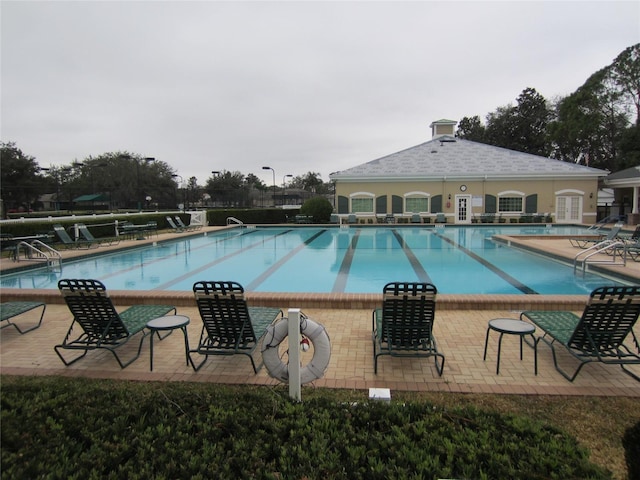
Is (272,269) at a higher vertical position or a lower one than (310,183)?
lower

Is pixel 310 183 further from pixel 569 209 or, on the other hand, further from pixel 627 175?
pixel 627 175

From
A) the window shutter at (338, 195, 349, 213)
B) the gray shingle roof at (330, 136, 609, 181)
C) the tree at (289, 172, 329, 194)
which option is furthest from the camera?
the tree at (289, 172, 329, 194)

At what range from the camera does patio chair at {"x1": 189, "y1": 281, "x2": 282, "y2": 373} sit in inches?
148

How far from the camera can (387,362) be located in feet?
13.4

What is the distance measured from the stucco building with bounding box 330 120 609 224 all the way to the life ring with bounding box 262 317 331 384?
22723 millimetres

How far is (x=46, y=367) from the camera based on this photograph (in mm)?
4043

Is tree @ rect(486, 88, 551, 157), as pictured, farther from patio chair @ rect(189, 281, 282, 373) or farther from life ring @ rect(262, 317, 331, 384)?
life ring @ rect(262, 317, 331, 384)

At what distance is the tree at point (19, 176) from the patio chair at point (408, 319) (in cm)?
3519

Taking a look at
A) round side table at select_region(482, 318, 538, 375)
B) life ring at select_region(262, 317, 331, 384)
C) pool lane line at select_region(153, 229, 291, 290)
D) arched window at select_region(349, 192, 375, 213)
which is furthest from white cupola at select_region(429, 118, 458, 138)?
life ring at select_region(262, 317, 331, 384)

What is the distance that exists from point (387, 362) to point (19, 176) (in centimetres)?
4038

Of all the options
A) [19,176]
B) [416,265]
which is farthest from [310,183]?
[416,265]

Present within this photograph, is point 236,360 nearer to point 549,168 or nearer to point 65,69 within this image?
point 65,69

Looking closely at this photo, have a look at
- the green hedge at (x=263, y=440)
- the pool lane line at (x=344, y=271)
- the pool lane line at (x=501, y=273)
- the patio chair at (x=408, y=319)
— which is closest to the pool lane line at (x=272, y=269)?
the pool lane line at (x=344, y=271)

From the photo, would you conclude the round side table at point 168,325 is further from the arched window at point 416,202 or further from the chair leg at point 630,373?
the arched window at point 416,202
